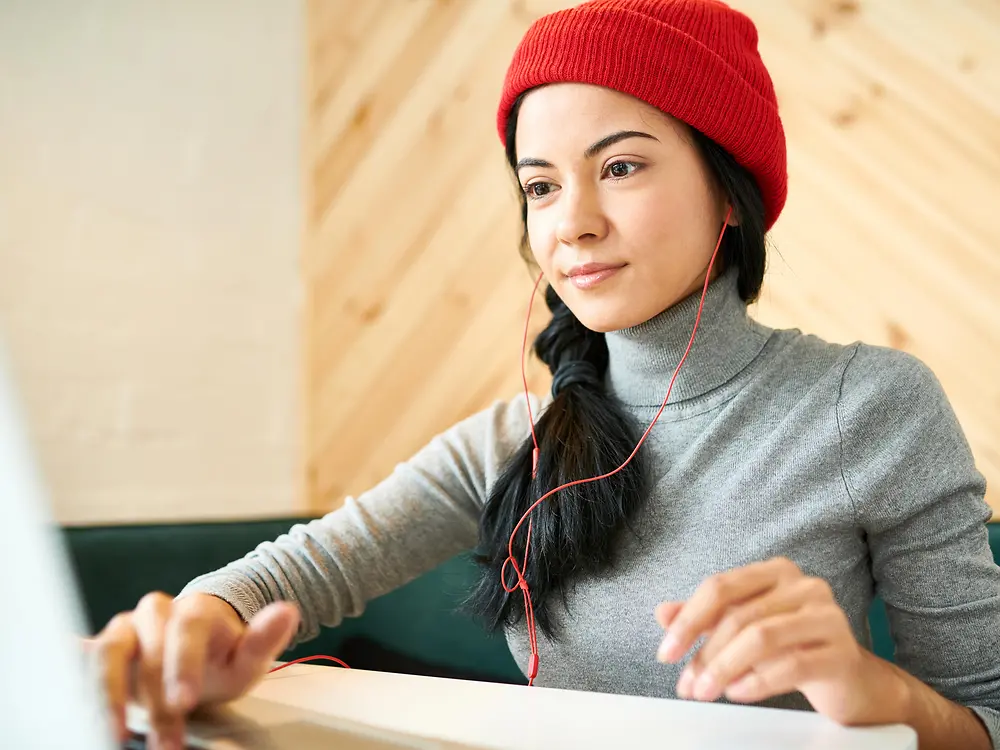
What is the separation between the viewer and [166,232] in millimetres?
2004

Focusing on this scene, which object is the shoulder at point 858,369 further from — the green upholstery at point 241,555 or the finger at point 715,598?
the green upholstery at point 241,555

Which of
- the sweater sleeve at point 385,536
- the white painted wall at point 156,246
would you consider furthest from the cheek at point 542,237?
the white painted wall at point 156,246

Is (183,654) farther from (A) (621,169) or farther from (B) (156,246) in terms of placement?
(B) (156,246)

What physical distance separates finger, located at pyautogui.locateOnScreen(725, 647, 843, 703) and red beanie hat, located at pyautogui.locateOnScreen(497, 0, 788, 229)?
565 millimetres

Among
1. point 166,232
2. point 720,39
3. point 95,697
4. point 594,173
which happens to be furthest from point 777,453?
point 166,232

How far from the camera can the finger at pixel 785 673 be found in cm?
61

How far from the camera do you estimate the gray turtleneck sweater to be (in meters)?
0.88

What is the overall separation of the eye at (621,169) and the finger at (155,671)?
1.90ft

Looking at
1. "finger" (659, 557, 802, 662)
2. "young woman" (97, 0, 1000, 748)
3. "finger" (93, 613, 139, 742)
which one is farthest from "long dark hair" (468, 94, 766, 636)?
"finger" (93, 613, 139, 742)

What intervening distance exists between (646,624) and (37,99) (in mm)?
1524

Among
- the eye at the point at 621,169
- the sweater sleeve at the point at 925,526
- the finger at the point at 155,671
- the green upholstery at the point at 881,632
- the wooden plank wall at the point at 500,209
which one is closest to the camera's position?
the finger at the point at 155,671

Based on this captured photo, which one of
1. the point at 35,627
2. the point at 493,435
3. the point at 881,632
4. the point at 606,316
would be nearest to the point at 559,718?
the point at 35,627

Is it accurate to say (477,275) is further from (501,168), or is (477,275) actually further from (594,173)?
(594,173)

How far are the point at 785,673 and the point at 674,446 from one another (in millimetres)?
424
